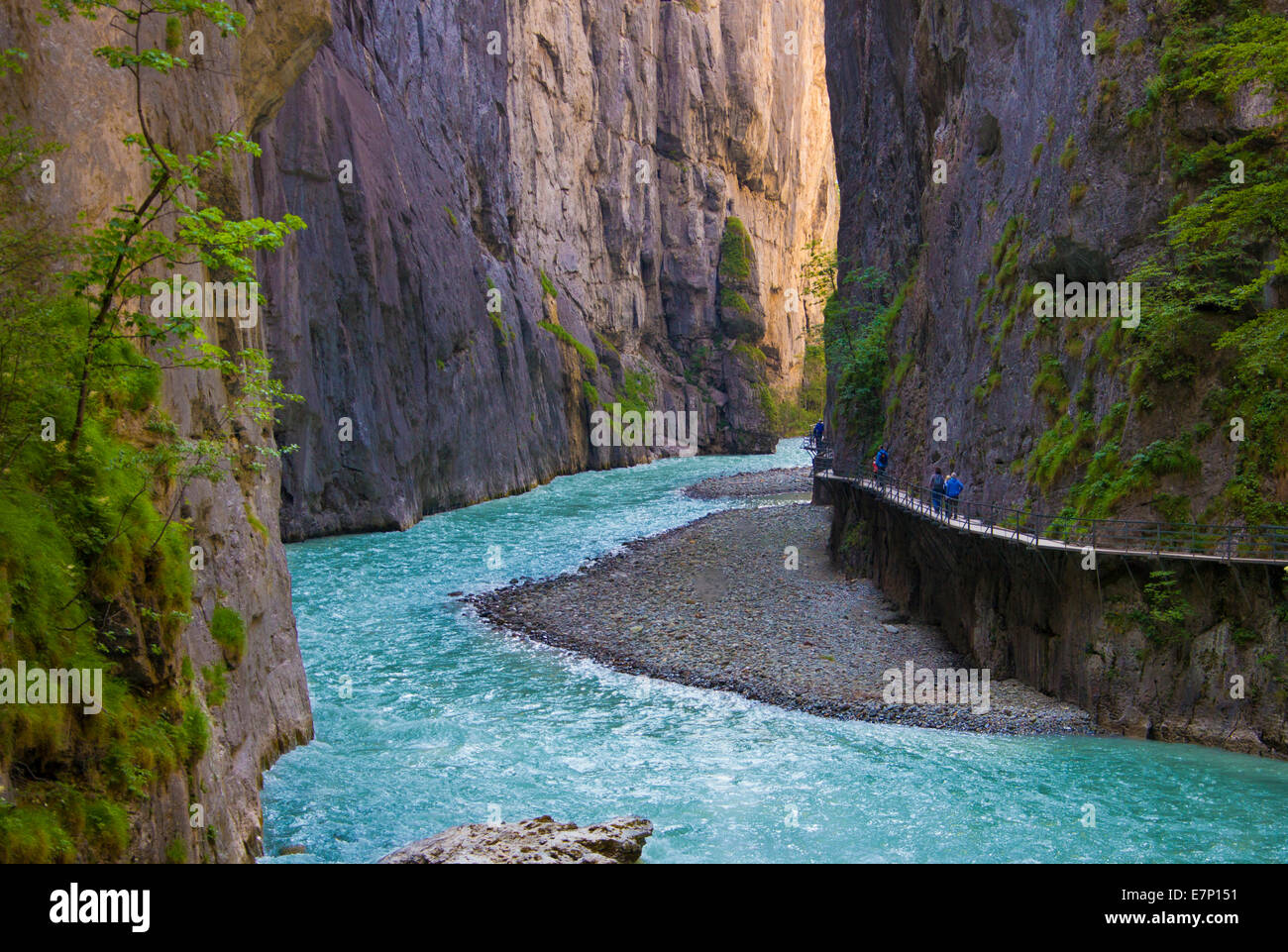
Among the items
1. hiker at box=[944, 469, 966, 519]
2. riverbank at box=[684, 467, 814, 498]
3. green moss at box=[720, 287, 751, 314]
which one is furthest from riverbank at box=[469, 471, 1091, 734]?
green moss at box=[720, 287, 751, 314]

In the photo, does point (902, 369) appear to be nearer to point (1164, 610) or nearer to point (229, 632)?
point (1164, 610)

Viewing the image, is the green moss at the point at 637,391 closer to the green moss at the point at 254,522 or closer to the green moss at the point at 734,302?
the green moss at the point at 734,302

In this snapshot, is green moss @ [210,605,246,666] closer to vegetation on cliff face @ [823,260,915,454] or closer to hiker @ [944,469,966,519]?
hiker @ [944,469,966,519]

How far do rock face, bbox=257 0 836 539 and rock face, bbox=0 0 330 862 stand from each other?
20.8 metres

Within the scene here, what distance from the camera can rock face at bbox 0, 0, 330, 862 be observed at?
1092 cm

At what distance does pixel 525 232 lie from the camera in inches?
3100

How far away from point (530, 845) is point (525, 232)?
239 ft

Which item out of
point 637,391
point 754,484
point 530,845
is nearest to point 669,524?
point 754,484

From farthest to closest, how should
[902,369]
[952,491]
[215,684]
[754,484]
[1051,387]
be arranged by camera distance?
[754,484], [902,369], [952,491], [1051,387], [215,684]

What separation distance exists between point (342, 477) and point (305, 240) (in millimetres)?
11073

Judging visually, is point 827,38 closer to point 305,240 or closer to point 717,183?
point 305,240

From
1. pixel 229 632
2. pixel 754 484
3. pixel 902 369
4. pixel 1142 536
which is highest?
pixel 902 369

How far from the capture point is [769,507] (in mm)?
55594
